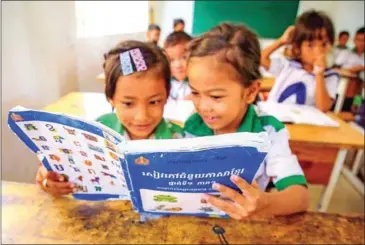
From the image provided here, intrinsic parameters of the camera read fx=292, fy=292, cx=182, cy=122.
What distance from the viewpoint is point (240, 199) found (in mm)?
476

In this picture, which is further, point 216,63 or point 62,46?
point 62,46

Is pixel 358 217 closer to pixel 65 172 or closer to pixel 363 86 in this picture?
pixel 65 172

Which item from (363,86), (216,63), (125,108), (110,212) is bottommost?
(363,86)

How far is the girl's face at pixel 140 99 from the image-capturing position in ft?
2.26

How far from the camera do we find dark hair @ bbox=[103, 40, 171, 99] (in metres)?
0.71

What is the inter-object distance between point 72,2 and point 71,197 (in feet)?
2.28

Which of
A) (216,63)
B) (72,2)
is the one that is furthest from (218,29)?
(72,2)

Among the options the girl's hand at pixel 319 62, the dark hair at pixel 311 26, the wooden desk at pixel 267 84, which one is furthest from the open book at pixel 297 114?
the wooden desk at pixel 267 84

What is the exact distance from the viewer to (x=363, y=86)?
2.55 m

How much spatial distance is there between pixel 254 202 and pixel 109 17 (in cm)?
97

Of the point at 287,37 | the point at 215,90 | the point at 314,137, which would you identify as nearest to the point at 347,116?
the point at 314,137

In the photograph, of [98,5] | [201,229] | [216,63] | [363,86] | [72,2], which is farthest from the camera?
[363,86]

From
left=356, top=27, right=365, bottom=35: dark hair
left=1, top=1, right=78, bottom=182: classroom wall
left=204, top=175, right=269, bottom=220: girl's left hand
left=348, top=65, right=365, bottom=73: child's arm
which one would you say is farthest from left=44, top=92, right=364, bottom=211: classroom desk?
left=348, top=65, right=365, bottom=73: child's arm

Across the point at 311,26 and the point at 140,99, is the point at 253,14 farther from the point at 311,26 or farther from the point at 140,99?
the point at 140,99
